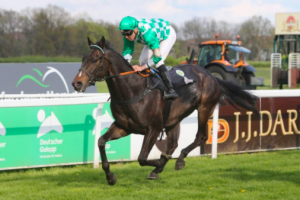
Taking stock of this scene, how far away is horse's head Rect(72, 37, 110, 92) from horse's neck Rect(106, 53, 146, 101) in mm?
118

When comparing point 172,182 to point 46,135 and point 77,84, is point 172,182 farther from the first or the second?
point 46,135

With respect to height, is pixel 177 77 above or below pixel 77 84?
below

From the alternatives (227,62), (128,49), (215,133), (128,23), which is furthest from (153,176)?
(227,62)

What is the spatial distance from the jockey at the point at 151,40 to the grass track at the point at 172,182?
1.01 metres

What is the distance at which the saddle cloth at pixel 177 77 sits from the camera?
511 cm

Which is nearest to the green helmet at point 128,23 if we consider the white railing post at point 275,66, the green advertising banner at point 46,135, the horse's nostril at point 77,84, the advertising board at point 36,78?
the horse's nostril at point 77,84

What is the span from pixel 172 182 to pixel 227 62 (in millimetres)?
12007

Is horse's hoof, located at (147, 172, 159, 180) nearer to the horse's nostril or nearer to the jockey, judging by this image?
the jockey

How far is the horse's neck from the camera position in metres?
4.77

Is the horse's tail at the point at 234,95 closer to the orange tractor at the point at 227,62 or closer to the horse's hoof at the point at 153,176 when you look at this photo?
the horse's hoof at the point at 153,176

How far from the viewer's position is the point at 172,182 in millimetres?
5266

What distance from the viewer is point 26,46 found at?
32.2m

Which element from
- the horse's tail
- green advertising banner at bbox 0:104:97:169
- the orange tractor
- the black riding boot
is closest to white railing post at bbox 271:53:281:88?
the orange tractor

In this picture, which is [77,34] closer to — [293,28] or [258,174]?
[293,28]
